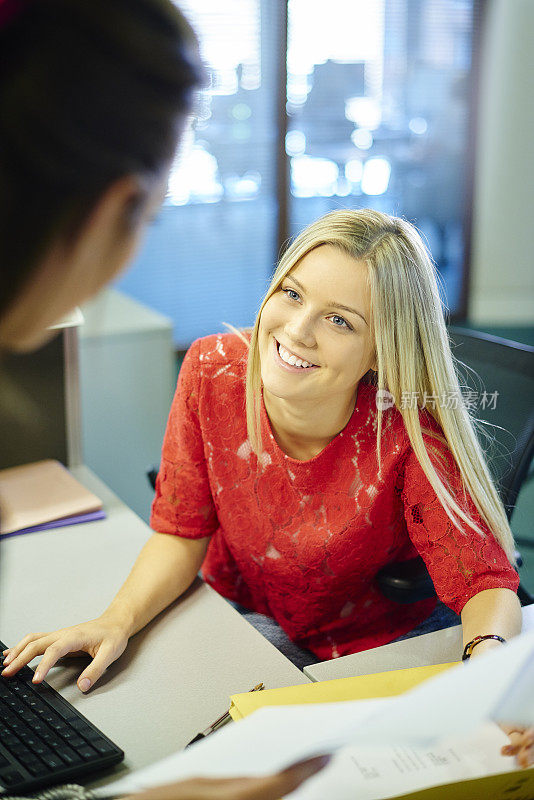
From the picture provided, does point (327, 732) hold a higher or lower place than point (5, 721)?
higher

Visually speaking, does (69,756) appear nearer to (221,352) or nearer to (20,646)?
(20,646)

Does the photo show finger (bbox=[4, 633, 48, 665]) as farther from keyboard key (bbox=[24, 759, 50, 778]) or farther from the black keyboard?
keyboard key (bbox=[24, 759, 50, 778])

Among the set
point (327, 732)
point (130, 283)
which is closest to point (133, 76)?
point (327, 732)

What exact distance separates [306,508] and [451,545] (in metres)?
0.24

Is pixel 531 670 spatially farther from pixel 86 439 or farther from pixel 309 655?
pixel 86 439

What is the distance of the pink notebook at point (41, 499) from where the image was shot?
1.48 meters

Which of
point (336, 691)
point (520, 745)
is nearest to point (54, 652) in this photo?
point (336, 691)

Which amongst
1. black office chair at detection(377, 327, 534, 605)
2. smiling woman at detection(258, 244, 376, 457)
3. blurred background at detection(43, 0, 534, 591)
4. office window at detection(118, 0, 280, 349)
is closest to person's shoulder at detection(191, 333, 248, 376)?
smiling woman at detection(258, 244, 376, 457)

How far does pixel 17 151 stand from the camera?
1.55 feet

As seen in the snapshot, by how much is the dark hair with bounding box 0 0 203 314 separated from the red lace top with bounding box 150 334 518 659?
0.84 m

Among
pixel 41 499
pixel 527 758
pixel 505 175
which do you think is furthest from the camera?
pixel 505 175

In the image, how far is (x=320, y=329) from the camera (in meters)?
1.24

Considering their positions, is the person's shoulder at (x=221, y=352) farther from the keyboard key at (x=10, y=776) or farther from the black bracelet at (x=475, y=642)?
the keyboard key at (x=10, y=776)

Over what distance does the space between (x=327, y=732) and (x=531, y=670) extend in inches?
6.4
